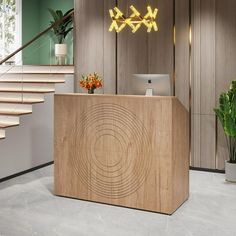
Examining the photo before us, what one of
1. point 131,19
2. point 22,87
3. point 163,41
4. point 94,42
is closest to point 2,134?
point 22,87

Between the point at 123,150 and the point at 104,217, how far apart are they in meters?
0.79

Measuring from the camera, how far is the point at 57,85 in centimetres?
729

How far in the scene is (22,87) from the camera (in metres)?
6.75

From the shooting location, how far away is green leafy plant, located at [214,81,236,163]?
593cm

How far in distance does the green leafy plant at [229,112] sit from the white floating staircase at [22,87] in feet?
9.14

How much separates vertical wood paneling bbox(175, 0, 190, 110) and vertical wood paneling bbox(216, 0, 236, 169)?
19.8 inches

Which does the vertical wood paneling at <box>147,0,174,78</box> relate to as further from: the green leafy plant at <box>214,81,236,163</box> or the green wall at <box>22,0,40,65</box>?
the green wall at <box>22,0,40,65</box>

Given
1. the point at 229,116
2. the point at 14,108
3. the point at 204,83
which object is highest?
the point at 204,83

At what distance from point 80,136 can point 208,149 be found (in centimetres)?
263

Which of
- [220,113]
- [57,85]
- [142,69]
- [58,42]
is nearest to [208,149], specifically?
[220,113]

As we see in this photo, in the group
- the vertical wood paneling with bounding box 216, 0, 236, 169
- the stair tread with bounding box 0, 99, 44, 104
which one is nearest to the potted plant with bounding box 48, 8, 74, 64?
the stair tread with bounding box 0, 99, 44, 104

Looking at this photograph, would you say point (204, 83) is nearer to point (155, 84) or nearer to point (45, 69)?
point (155, 84)

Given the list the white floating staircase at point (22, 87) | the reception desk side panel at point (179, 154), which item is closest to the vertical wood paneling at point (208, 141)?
the reception desk side panel at point (179, 154)

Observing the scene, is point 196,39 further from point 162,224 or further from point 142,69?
point 162,224
